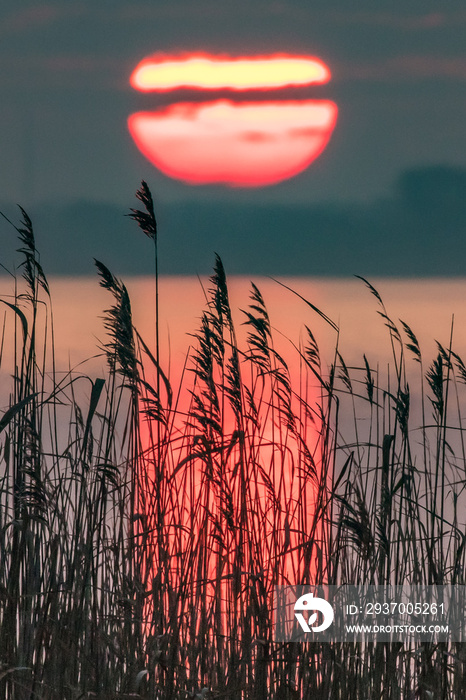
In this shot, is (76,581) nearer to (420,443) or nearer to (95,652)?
(95,652)

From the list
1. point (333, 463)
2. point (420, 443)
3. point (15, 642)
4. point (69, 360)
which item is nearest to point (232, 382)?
point (333, 463)

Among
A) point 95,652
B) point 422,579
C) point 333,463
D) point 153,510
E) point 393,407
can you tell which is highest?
point 393,407

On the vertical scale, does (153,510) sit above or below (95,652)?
above

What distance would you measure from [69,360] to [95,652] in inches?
39.2

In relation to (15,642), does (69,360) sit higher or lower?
higher

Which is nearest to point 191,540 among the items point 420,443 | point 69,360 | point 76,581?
point 76,581

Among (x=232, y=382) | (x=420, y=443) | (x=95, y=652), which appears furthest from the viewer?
(x=420, y=443)

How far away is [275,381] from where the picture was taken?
107 inches

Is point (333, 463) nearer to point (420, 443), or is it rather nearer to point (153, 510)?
point (420, 443)

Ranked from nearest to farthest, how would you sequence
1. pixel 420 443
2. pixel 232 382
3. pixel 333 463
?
pixel 232 382 < pixel 333 463 < pixel 420 443

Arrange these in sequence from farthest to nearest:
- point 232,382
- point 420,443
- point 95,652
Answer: point 420,443 < point 232,382 < point 95,652

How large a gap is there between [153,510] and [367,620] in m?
0.81

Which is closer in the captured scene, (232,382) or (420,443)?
(232,382)

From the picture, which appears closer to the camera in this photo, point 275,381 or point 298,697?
point 298,697
